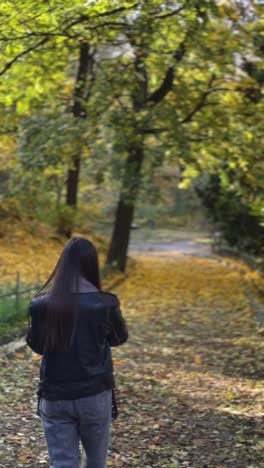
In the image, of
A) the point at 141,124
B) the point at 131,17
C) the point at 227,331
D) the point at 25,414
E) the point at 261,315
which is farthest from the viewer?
the point at 141,124

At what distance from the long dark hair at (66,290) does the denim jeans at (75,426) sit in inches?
12.6

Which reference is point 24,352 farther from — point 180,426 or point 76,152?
point 76,152

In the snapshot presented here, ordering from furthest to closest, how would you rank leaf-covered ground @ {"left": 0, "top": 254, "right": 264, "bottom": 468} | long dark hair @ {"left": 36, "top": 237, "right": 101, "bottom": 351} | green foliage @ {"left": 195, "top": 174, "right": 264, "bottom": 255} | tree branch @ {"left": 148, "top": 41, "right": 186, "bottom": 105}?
green foliage @ {"left": 195, "top": 174, "right": 264, "bottom": 255} < tree branch @ {"left": 148, "top": 41, "right": 186, "bottom": 105} < leaf-covered ground @ {"left": 0, "top": 254, "right": 264, "bottom": 468} < long dark hair @ {"left": 36, "top": 237, "right": 101, "bottom": 351}

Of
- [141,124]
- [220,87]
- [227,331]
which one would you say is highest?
[220,87]

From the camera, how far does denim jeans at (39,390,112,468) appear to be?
3383mm

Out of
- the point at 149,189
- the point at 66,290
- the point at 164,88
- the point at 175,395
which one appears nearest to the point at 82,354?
the point at 66,290

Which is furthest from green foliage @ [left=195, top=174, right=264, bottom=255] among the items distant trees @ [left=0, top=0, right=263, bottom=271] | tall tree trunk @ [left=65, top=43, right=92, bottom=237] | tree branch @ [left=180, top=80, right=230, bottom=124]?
tall tree trunk @ [left=65, top=43, right=92, bottom=237]

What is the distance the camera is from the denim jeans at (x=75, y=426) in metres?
3.38

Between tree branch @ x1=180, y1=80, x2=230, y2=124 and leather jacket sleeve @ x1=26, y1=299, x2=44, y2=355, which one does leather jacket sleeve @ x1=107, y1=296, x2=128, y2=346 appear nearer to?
leather jacket sleeve @ x1=26, y1=299, x2=44, y2=355

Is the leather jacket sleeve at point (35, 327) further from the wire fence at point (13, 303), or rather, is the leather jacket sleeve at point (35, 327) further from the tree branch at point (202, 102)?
the tree branch at point (202, 102)

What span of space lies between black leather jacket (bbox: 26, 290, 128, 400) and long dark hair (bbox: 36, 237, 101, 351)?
0.04 metres

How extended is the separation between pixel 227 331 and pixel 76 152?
21.4 feet

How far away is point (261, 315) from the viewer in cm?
1291

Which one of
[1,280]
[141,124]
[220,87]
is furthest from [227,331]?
[220,87]
